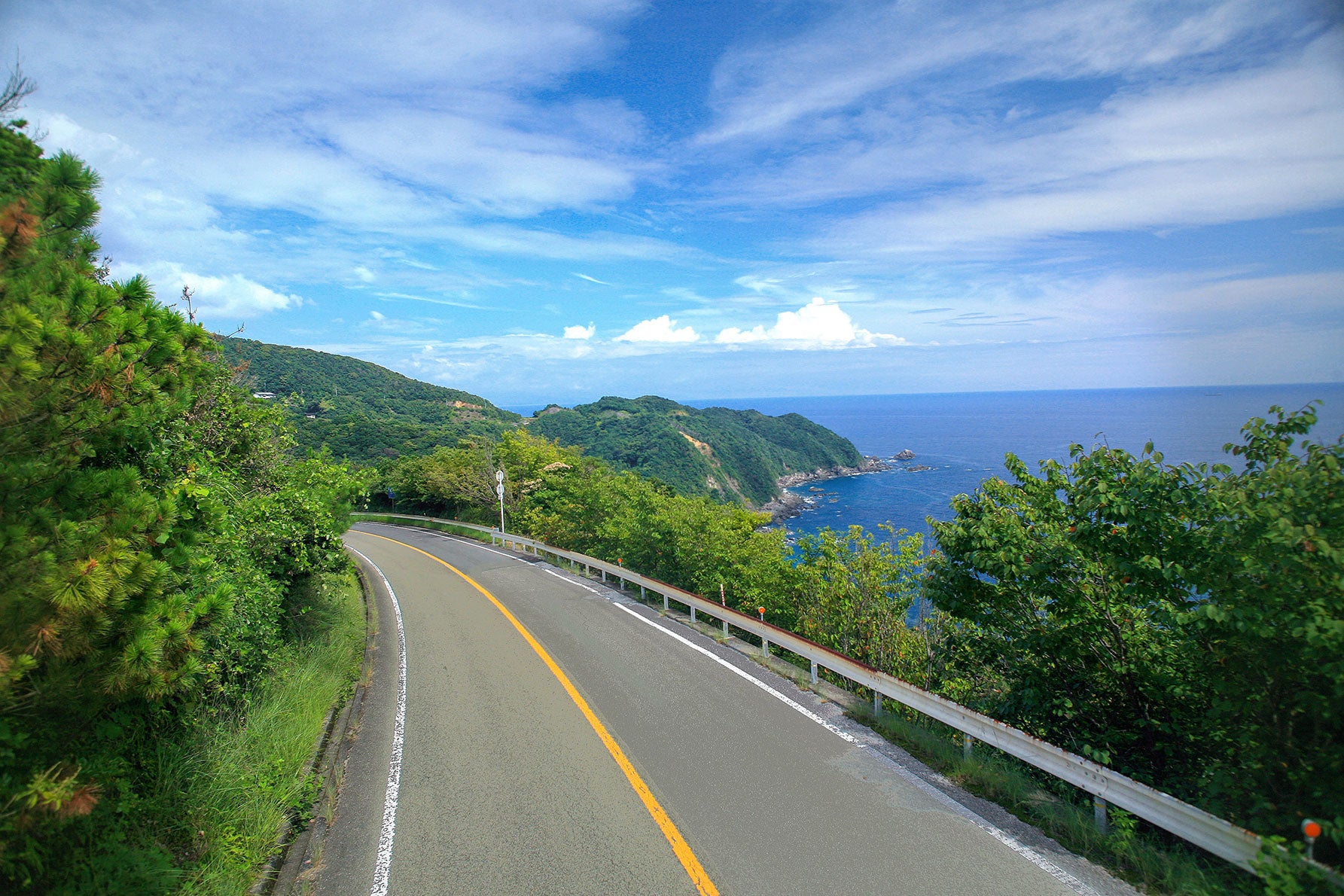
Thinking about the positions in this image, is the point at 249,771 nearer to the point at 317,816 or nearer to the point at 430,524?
the point at 317,816

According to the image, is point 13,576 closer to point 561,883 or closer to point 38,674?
point 38,674

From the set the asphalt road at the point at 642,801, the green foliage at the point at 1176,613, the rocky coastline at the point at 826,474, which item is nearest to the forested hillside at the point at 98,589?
the asphalt road at the point at 642,801

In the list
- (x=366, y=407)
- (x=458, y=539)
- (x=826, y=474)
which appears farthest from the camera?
(x=826, y=474)

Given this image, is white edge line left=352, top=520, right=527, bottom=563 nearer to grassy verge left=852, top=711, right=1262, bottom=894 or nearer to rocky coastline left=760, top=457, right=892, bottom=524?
grassy verge left=852, top=711, right=1262, bottom=894

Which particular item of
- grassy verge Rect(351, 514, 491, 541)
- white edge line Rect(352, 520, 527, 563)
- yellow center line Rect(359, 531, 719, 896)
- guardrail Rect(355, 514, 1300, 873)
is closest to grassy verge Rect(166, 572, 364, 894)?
yellow center line Rect(359, 531, 719, 896)

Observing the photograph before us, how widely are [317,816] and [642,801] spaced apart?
2.94 meters

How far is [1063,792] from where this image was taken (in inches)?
203

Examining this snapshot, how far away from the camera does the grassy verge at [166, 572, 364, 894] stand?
4.54 meters

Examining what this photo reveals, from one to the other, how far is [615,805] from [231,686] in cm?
468

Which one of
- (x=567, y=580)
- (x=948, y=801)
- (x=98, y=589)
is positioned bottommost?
(x=567, y=580)

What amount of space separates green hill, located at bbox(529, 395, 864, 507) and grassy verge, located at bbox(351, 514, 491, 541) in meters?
31.9

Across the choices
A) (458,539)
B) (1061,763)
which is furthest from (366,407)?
(1061,763)

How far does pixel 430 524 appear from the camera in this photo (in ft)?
104

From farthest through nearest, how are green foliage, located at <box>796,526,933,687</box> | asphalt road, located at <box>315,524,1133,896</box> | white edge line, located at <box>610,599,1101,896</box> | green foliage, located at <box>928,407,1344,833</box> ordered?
green foliage, located at <box>796,526,933,687</box> → asphalt road, located at <box>315,524,1133,896</box> → white edge line, located at <box>610,599,1101,896</box> → green foliage, located at <box>928,407,1344,833</box>
